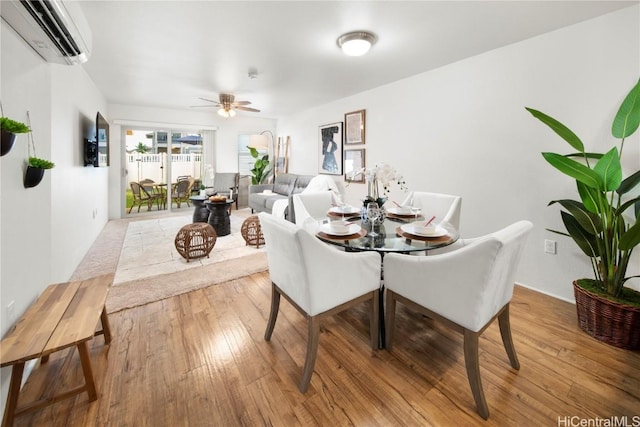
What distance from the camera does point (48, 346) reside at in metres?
1.20

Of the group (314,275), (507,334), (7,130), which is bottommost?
(507,334)

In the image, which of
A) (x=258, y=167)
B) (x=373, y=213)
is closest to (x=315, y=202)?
(x=373, y=213)

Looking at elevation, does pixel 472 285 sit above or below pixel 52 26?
below

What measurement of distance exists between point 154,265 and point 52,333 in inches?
77.4

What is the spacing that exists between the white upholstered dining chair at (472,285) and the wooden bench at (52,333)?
1.68 m

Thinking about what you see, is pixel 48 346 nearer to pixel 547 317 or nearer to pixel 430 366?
pixel 430 366

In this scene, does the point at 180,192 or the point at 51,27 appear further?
the point at 180,192

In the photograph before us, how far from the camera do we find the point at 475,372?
4.30ft

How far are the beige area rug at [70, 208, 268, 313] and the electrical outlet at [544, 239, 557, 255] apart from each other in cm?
283

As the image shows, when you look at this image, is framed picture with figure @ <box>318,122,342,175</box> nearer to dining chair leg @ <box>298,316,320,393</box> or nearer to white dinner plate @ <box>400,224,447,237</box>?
white dinner plate @ <box>400,224,447,237</box>

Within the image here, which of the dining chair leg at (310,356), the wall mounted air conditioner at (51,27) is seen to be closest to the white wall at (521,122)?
the dining chair leg at (310,356)

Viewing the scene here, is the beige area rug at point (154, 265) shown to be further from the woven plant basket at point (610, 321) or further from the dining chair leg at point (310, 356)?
the woven plant basket at point (610, 321)

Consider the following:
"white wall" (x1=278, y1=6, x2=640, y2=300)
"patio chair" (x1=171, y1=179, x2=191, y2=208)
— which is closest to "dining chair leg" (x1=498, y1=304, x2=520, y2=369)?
"white wall" (x1=278, y1=6, x2=640, y2=300)

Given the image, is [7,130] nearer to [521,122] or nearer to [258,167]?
[521,122]
